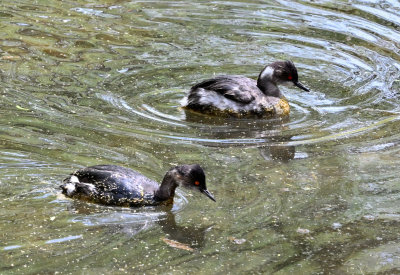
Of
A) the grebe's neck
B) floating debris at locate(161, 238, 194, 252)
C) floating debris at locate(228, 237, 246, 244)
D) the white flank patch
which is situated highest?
the white flank patch

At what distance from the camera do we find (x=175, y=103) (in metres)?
11.0

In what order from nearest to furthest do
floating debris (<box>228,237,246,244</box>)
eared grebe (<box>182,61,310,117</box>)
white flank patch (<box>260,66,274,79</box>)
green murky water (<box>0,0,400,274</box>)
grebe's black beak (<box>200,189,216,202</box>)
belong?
1. green murky water (<box>0,0,400,274</box>)
2. floating debris (<box>228,237,246,244</box>)
3. grebe's black beak (<box>200,189,216,202</box>)
4. eared grebe (<box>182,61,310,117</box>)
5. white flank patch (<box>260,66,274,79</box>)

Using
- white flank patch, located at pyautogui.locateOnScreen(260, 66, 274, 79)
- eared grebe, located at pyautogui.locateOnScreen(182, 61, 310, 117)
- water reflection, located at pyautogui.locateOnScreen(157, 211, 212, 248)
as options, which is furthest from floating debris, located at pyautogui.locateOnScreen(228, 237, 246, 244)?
white flank patch, located at pyautogui.locateOnScreen(260, 66, 274, 79)

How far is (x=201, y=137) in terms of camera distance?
9.80 meters

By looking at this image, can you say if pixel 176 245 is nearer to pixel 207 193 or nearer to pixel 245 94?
pixel 207 193

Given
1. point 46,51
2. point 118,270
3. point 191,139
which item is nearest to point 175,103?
point 191,139

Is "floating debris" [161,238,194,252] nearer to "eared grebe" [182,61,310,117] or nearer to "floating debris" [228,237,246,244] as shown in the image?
"floating debris" [228,237,246,244]

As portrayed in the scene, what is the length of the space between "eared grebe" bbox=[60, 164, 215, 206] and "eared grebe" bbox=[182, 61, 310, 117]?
3041 millimetres

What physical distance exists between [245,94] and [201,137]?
1454 millimetres

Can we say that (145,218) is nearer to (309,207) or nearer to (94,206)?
(94,206)

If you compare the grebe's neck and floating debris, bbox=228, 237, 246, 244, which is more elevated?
the grebe's neck

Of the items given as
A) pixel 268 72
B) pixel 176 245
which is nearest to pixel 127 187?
pixel 176 245

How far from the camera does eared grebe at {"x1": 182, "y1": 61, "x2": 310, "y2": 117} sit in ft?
35.6

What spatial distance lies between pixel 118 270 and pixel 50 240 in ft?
2.39
